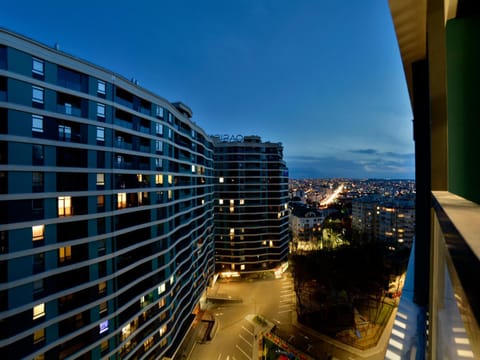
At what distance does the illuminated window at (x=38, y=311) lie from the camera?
10453 mm

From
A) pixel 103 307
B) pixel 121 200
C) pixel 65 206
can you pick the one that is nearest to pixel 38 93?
pixel 65 206

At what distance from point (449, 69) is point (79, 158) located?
14.3 meters

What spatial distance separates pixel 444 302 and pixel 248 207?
Answer: 3170 centimetres

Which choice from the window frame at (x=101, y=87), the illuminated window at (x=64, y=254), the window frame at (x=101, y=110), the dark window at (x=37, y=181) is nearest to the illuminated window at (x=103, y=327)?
the illuminated window at (x=64, y=254)

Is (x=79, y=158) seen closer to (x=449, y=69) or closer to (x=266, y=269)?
(x=449, y=69)

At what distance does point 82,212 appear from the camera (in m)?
12.3

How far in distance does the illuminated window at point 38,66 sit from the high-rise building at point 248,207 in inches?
917

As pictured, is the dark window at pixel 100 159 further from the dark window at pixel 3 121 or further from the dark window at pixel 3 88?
the dark window at pixel 3 88

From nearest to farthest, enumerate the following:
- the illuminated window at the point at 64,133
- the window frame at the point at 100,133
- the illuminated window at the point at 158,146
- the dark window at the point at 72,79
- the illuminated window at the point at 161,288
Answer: the illuminated window at the point at 64,133
the dark window at the point at 72,79
the window frame at the point at 100,133
the illuminated window at the point at 161,288
the illuminated window at the point at 158,146

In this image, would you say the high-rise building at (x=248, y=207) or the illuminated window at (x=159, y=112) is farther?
the high-rise building at (x=248, y=207)

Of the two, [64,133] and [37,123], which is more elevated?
[37,123]

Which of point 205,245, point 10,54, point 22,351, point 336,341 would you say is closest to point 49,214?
point 22,351

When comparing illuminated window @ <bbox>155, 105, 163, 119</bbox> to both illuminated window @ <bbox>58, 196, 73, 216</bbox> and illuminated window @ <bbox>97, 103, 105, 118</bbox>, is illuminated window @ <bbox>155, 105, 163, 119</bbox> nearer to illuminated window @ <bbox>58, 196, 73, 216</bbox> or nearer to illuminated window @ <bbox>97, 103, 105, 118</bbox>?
illuminated window @ <bbox>97, 103, 105, 118</bbox>

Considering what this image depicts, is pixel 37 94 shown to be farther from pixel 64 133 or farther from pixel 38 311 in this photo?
pixel 38 311
